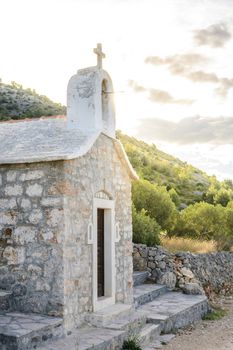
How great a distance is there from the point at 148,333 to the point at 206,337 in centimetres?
145

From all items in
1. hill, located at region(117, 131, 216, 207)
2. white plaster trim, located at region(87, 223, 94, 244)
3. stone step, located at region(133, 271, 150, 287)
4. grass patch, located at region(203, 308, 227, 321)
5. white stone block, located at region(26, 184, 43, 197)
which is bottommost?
grass patch, located at region(203, 308, 227, 321)

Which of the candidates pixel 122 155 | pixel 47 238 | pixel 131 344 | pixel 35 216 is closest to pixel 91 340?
pixel 131 344

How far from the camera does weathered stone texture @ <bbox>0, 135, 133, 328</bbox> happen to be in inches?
304

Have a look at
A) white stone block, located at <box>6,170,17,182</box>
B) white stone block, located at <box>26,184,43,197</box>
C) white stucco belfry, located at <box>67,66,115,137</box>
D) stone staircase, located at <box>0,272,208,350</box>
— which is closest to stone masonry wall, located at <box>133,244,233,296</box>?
stone staircase, located at <box>0,272,208,350</box>

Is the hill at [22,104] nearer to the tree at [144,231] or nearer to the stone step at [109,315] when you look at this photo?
the tree at [144,231]

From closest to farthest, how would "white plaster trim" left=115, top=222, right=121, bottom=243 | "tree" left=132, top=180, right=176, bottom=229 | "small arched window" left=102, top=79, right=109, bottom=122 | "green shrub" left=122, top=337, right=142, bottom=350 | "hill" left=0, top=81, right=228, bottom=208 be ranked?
"green shrub" left=122, top=337, right=142, bottom=350 → "white plaster trim" left=115, top=222, right=121, bottom=243 → "small arched window" left=102, top=79, right=109, bottom=122 → "tree" left=132, top=180, right=176, bottom=229 → "hill" left=0, top=81, right=228, bottom=208

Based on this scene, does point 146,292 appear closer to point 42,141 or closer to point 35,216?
point 35,216

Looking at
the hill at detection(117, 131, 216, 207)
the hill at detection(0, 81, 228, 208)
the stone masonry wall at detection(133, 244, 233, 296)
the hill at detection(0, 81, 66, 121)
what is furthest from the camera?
the hill at detection(117, 131, 216, 207)

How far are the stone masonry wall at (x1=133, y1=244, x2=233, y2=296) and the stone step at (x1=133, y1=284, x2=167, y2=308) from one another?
50cm

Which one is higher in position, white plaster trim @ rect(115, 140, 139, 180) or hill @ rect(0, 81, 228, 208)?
hill @ rect(0, 81, 228, 208)

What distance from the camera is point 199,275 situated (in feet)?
49.0

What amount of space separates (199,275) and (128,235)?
5.48 m

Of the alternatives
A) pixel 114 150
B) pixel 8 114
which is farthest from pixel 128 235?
pixel 8 114

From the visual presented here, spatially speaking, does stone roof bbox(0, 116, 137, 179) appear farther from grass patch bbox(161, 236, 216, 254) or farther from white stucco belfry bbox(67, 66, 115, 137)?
grass patch bbox(161, 236, 216, 254)
